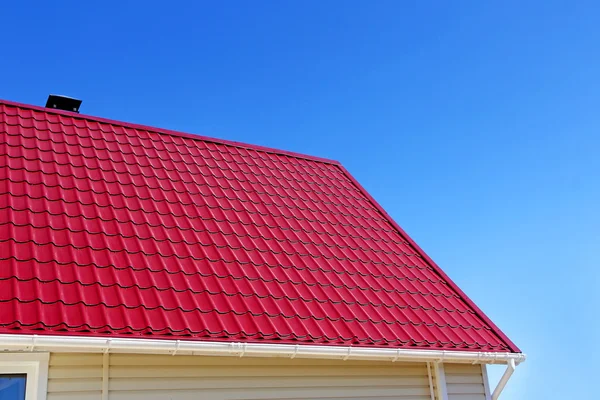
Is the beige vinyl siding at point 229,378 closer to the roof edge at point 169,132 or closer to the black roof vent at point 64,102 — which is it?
the roof edge at point 169,132

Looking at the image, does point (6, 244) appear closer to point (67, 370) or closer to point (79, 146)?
point (67, 370)

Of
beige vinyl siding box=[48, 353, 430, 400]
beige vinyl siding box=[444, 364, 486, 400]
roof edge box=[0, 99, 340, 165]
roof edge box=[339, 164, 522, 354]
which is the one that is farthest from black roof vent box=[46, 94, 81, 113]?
beige vinyl siding box=[444, 364, 486, 400]

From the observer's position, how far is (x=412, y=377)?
6457 mm

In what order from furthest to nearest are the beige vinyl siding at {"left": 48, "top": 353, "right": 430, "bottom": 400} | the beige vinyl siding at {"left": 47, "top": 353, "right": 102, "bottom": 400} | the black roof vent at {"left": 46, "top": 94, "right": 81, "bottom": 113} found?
the black roof vent at {"left": 46, "top": 94, "right": 81, "bottom": 113}
the beige vinyl siding at {"left": 48, "top": 353, "right": 430, "bottom": 400}
the beige vinyl siding at {"left": 47, "top": 353, "right": 102, "bottom": 400}

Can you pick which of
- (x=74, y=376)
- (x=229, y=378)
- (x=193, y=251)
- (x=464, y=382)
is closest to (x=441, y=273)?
(x=464, y=382)

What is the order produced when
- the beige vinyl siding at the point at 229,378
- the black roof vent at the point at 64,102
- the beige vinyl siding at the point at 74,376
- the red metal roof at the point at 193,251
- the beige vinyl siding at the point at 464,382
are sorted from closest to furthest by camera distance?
1. the beige vinyl siding at the point at 74,376
2. the beige vinyl siding at the point at 229,378
3. the red metal roof at the point at 193,251
4. the beige vinyl siding at the point at 464,382
5. the black roof vent at the point at 64,102

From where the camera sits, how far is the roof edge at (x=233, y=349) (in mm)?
4422

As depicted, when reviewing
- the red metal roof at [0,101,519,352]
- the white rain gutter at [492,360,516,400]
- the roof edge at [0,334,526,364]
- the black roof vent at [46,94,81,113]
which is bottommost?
the white rain gutter at [492,360,516,400]

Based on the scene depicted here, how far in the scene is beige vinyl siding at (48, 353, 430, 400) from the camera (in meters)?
4.84

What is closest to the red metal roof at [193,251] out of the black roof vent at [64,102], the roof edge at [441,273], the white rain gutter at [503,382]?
the roof edge at [441,273]

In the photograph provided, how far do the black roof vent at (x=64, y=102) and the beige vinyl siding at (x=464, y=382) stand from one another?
6296mm

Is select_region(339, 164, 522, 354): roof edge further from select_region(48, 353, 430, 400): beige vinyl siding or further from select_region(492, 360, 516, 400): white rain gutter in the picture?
select_region(48, 353, 430, 400): beige vinyl siding

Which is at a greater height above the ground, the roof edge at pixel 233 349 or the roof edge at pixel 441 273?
the roof edge at pixel 441 273

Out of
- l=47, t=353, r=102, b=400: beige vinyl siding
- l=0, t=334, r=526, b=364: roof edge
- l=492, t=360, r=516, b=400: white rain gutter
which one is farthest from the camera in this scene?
l=492, t=360, r=516, b=400: white rain gutter
